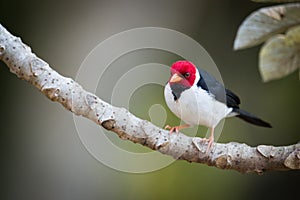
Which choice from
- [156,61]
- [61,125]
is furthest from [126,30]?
[61,125]

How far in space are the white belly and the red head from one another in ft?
0.06

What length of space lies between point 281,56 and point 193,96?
0.61 m

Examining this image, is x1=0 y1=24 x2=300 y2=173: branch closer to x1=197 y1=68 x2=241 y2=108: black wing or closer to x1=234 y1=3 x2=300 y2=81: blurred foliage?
x1=197 y1=68 x2=241 y2=108: black wing

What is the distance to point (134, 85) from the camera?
80.4 inches

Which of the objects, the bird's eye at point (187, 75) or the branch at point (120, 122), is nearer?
the branch at point (120, 122)

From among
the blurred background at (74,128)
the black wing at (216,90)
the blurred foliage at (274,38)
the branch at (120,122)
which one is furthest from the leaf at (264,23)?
the blurred background at (74,128)

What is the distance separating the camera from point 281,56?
22.2 inches

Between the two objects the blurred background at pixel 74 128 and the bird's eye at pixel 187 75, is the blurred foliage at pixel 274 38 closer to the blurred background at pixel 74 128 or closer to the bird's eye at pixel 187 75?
the bird's eye at pixel 187 75

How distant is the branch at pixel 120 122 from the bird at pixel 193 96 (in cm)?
7

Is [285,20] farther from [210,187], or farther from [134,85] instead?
[210,187]

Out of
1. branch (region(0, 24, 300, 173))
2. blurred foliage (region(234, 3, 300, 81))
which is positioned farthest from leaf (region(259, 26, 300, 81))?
branch (region(0, 24, 300, 173))

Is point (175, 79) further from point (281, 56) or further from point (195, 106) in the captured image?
point (281, 56)

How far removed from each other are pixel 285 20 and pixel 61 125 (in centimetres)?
180

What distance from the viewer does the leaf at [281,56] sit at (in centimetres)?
56
